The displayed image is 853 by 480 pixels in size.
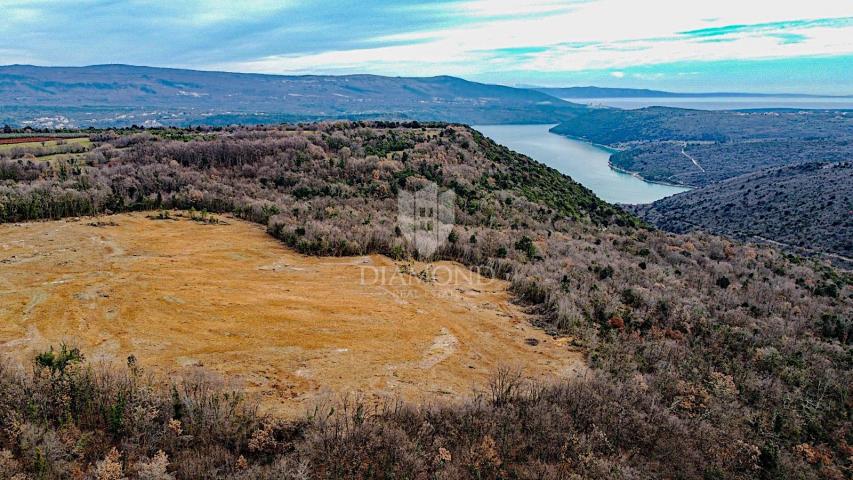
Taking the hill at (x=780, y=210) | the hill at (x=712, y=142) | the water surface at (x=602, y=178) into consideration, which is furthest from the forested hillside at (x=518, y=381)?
the hill at (x=712, y=142)

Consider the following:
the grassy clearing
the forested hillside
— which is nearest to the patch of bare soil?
the forested hillside

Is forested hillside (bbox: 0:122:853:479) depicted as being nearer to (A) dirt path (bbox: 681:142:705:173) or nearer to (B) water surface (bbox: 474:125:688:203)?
(B) water surface (bbox: 474:125:688:203)

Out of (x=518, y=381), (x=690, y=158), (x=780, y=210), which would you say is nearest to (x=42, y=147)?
(x=518, y=381)

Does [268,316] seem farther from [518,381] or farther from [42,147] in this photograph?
[42,147]

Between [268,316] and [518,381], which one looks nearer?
[518,381]

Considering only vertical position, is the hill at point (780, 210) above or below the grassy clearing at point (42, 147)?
below

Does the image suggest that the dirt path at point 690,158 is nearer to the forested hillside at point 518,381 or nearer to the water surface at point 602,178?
the water surface at point 602,178
